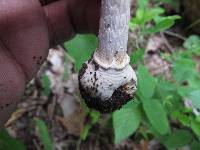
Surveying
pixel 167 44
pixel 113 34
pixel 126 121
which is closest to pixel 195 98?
pixel 126 121

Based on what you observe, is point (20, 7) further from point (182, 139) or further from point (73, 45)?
point (182, 139)

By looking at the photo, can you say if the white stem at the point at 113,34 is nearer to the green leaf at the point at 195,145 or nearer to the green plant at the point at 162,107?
the green plant at the point at 162,107

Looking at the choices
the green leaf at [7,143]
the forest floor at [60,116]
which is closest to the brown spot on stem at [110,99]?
the green leaf at [7,143]

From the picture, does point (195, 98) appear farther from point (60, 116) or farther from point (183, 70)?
point (60, 116)

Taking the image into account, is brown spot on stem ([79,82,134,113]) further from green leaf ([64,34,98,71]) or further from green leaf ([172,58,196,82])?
green leaf ([172,58,196,82])

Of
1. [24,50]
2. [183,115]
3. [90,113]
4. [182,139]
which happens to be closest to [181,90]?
[183,115]
